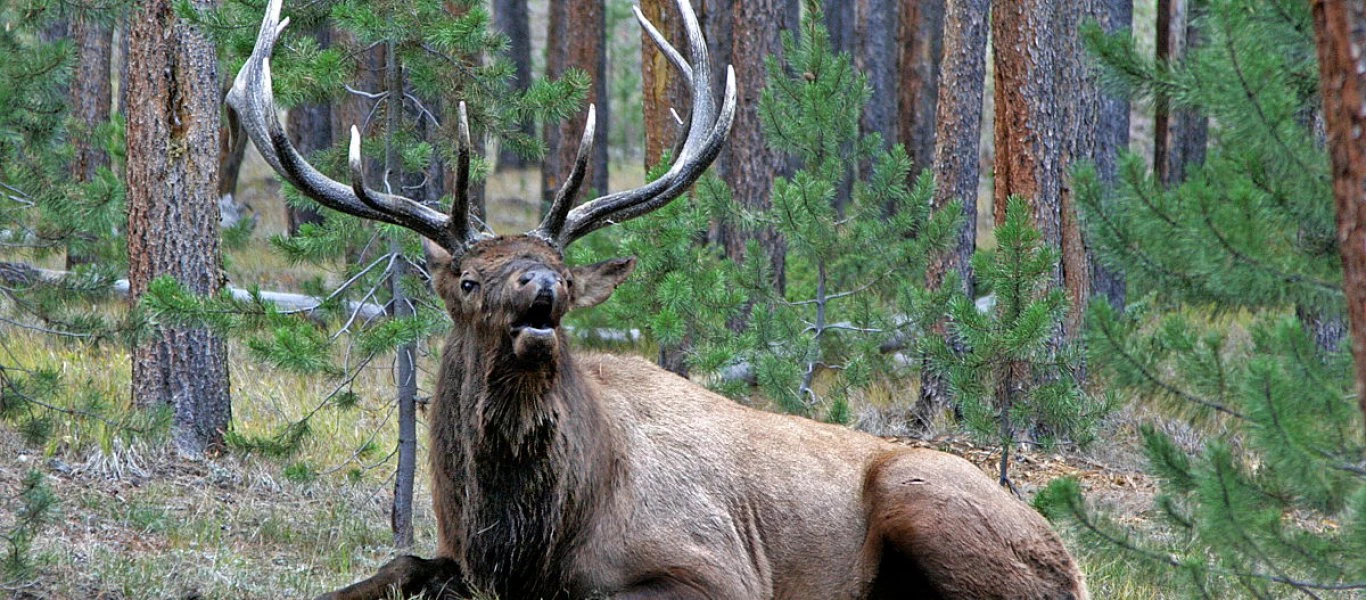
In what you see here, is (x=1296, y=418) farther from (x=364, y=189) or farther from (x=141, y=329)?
(x=141, y=329)

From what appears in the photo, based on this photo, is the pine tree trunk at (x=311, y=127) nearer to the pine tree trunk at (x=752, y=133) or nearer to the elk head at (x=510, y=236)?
the pine tree trunk at (x=752, y=133)

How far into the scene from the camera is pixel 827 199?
9.71 metres

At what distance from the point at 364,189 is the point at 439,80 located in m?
1.99

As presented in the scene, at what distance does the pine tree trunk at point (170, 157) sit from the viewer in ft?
29.4

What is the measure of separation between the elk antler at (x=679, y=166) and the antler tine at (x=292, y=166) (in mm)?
480

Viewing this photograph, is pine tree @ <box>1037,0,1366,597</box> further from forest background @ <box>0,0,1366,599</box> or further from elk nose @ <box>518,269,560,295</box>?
elk nose @ <box>518,269,560,295</box>

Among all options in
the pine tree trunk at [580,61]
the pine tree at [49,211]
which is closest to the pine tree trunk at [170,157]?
the pine tree at [49,211]

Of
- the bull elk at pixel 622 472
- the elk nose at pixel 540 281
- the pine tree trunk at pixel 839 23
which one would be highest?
the pine tree trunk at pixel 839 23

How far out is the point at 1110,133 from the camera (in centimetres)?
1856

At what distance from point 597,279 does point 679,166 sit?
69cm

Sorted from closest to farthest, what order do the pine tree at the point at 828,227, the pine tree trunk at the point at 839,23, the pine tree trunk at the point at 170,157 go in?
the pine tree trunk at the point at 170,157 < the pine tree at the point at 828,227 < the pine tree trunk at the point at 839,23

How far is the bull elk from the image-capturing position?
6.05m

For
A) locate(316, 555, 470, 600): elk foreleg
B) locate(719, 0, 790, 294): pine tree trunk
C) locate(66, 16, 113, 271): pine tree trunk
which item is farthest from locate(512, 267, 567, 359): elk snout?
locate(66, 16, 113, 271): pine tree trunk

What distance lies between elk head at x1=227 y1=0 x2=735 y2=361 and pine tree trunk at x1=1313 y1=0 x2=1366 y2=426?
3.03m
